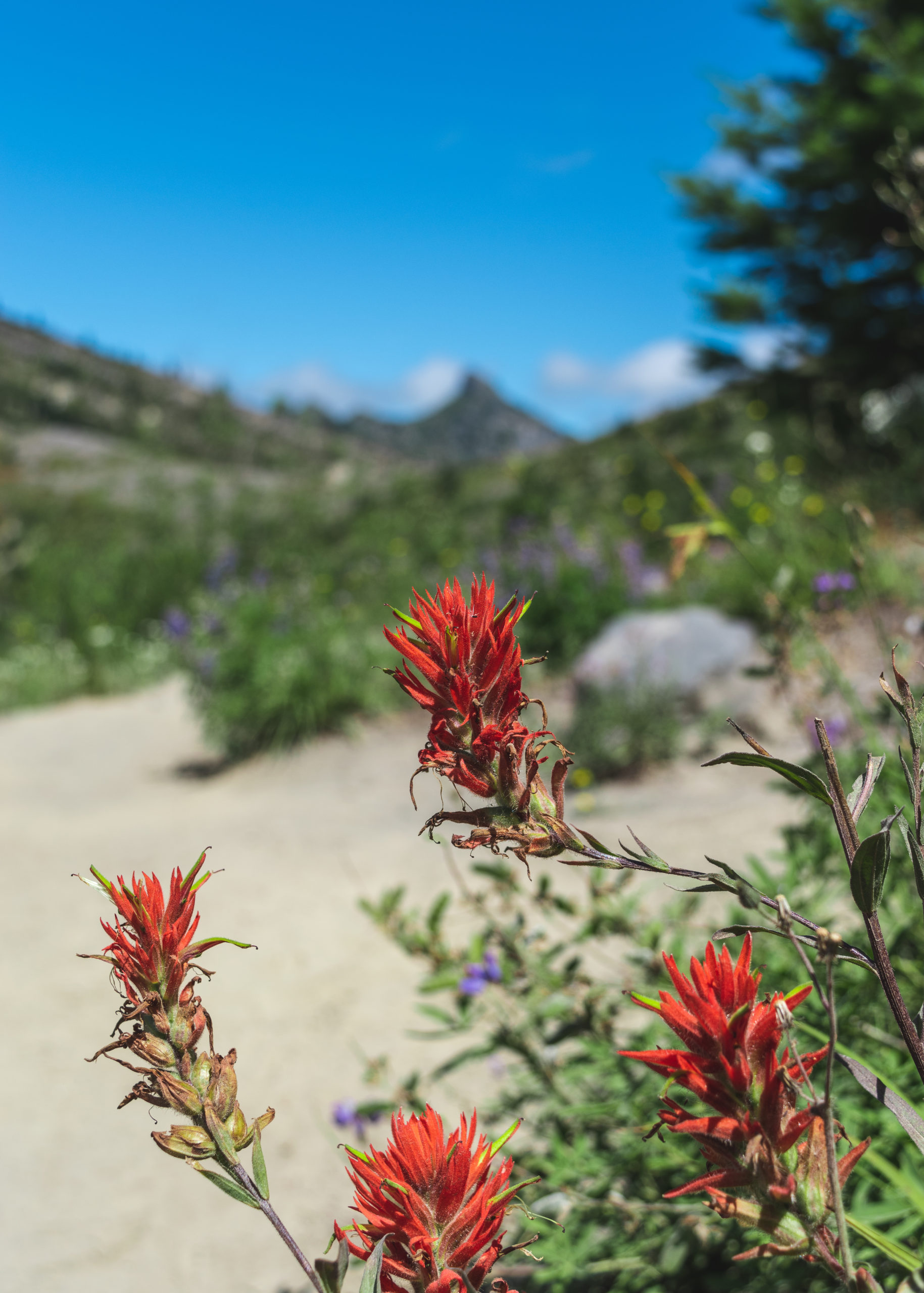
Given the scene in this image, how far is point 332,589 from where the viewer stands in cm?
1023

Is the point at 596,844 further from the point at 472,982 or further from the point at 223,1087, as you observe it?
the point at 472,982

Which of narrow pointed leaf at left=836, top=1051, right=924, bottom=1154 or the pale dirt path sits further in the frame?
the pale dirt path

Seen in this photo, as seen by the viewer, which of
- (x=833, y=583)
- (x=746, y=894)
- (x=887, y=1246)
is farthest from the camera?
(x=833, y=583)

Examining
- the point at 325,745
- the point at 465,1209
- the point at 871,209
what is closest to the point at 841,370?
the point at 871,209

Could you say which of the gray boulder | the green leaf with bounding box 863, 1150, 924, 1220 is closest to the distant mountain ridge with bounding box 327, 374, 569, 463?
the gray boulder

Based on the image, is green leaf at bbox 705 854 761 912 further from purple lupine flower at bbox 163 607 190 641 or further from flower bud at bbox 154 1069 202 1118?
purple lupine flower at bbox 163 607 190 641

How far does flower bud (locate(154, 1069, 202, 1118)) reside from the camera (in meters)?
0.59

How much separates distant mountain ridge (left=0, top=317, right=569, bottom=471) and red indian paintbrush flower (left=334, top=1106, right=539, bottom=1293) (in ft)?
77.7

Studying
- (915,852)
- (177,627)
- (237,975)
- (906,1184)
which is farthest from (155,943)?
(177,627)

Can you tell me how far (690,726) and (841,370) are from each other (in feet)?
18.9

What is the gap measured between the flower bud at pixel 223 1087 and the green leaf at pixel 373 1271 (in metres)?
0.13

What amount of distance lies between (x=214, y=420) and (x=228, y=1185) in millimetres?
28437

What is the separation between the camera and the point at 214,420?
89.5 ft

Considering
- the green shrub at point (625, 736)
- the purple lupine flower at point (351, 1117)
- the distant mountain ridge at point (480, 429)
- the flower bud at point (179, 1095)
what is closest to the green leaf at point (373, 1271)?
the flower bud at point (179, 1095)
